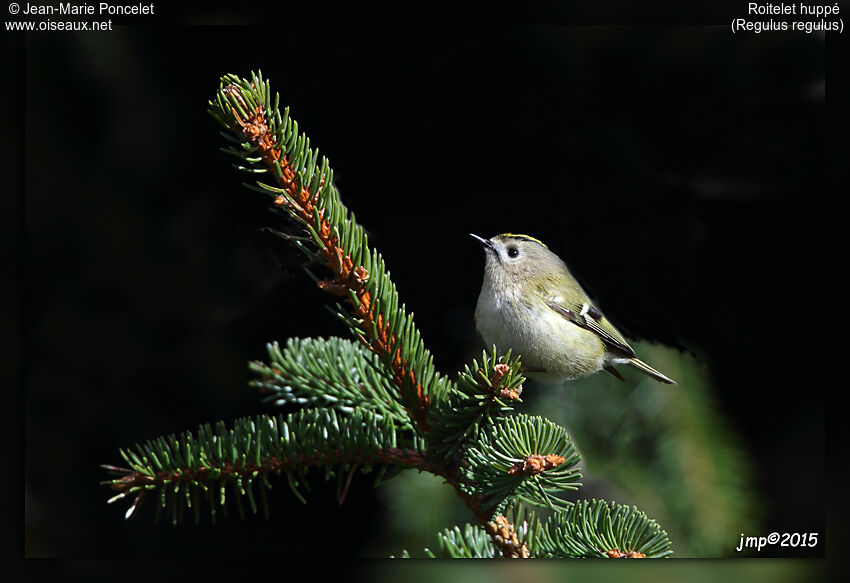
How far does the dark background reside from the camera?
154 centimetres

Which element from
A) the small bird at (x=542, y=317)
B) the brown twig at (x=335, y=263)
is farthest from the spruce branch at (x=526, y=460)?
the small bird at (x=542, y=317)

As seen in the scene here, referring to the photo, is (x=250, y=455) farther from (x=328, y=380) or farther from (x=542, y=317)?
(x=542, y=317)

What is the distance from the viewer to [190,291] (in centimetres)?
170

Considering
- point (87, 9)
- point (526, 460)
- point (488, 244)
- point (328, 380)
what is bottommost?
point (526, 460)

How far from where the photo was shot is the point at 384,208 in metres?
1.60

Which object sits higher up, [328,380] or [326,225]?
[326,225]

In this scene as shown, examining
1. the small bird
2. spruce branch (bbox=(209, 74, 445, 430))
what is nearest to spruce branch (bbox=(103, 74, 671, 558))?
spruce branch (bbox=(209, 74, 445, 430))

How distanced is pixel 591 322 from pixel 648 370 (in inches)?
6.2

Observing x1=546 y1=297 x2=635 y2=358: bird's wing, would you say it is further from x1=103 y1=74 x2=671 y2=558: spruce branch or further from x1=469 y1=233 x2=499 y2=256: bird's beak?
x1=103 y1=74 x2=671 y2=558: spruce branch

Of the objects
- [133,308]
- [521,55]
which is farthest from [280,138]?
[133,308]

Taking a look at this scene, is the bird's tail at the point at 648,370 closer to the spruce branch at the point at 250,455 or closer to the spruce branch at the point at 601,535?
the spruce branch at the point at 601,535

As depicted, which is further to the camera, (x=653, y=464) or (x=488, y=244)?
(x=488, y=244)

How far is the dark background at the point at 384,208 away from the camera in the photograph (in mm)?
1539

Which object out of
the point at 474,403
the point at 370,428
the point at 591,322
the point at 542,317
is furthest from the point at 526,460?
the point at 591,322
